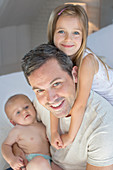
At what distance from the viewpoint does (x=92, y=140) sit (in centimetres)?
102

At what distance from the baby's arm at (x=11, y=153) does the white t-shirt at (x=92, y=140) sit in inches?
8.2

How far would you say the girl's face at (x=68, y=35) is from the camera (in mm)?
1029

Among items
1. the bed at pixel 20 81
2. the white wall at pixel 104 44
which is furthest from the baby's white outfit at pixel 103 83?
the white wall at pixel 104 44

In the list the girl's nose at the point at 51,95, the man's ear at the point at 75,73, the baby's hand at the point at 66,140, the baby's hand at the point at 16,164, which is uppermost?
the man's ear at the point at 75,73

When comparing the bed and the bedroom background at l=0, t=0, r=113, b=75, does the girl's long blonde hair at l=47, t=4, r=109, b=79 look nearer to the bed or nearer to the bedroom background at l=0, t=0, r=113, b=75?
the bed

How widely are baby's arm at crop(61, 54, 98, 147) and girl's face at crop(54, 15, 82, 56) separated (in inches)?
4.5

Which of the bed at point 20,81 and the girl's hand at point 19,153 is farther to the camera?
the bed at point 20,81

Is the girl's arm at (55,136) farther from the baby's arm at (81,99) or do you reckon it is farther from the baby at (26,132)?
the baby at (26,132)

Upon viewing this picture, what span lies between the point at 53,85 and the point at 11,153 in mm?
493

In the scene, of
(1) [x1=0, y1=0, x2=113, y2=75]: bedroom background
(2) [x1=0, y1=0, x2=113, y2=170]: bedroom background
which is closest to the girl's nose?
(2) [x1=0, y1=0, x2=113, y2=170]: bedroom background

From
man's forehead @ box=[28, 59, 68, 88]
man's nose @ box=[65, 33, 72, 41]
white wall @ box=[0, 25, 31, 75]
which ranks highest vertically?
man's nose @ box=[65, 33, 72, 41]

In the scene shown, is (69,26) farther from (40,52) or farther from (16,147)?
(16,147)

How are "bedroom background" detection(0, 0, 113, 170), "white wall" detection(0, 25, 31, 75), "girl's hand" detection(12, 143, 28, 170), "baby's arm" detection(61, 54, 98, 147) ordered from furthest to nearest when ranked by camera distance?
"white wall" detection(0, 25, 31, 75) < "bedroom background" detection(0, 0, 113, 170) < "girl's hand" detection(12, 143, 28, 170) < "baby's arm" detection(61, 54, 98, 147)

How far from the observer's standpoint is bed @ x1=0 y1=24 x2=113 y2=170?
1449 mm
